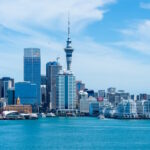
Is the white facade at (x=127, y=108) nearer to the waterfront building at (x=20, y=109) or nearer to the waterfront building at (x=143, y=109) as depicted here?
the waterfront building at (x=143, y=109)

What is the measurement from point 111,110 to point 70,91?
2581 centimetres

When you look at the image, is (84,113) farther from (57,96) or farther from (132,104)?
(132,104)

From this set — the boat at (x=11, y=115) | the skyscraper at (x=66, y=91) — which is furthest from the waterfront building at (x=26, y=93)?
the boat at (x=11, y=115)

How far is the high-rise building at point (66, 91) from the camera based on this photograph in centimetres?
16588

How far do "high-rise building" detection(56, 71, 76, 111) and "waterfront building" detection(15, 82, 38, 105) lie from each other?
27.1 ft

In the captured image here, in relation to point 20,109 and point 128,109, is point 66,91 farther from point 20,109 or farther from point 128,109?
point 128,109

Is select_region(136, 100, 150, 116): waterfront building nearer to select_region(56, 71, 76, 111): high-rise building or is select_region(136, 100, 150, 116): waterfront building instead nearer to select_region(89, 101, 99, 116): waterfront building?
select_region(89, 101, 99, 116): waterfront building

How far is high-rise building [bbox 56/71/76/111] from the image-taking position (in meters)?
166

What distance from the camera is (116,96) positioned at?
19000 cm

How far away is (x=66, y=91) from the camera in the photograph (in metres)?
168

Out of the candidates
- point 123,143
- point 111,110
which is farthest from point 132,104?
point 123,143

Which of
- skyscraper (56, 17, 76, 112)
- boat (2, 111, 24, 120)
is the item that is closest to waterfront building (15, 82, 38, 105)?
skyscraper (56, 17, 76, 112)

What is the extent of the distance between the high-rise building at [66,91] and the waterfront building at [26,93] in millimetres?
8273

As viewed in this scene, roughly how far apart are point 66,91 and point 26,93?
13306 mm
